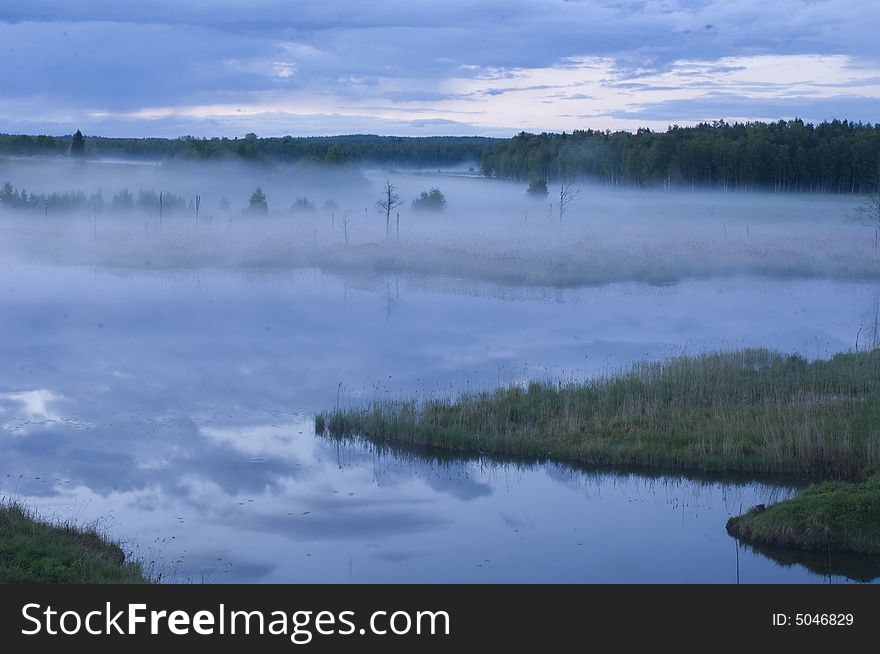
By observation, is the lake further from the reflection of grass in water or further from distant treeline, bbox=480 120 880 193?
distant treeline, bbox=480 120 880 193

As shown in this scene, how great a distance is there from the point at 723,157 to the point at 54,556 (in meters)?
99.4

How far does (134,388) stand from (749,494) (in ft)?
51.7

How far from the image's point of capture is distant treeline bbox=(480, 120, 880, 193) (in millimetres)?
97875

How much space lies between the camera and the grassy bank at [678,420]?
Answer: 18317 millimetres

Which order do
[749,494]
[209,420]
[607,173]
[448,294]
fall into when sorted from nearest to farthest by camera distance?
[749,494] → [209,420] → [448,294] → [607,173]

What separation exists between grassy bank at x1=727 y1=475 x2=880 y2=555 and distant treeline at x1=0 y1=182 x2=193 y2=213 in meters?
93.2

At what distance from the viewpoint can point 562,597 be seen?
38.9ft

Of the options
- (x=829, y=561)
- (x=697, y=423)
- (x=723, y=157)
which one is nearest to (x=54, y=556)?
(x=829, y=561)

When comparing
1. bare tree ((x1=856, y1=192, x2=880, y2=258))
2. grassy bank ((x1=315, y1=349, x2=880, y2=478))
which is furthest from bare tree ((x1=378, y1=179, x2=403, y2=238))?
grassy bank ((x1=315, y1=349, x2=880, y2=478))

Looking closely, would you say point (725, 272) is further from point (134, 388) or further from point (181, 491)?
point (181, 491)

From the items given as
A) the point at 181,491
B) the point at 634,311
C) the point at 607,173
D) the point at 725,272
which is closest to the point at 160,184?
the point at 607,173

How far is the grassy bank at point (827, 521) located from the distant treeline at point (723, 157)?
265 ft

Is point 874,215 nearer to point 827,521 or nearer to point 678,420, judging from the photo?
point 678,420

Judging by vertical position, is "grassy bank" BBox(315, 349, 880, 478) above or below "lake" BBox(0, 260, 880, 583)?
above
